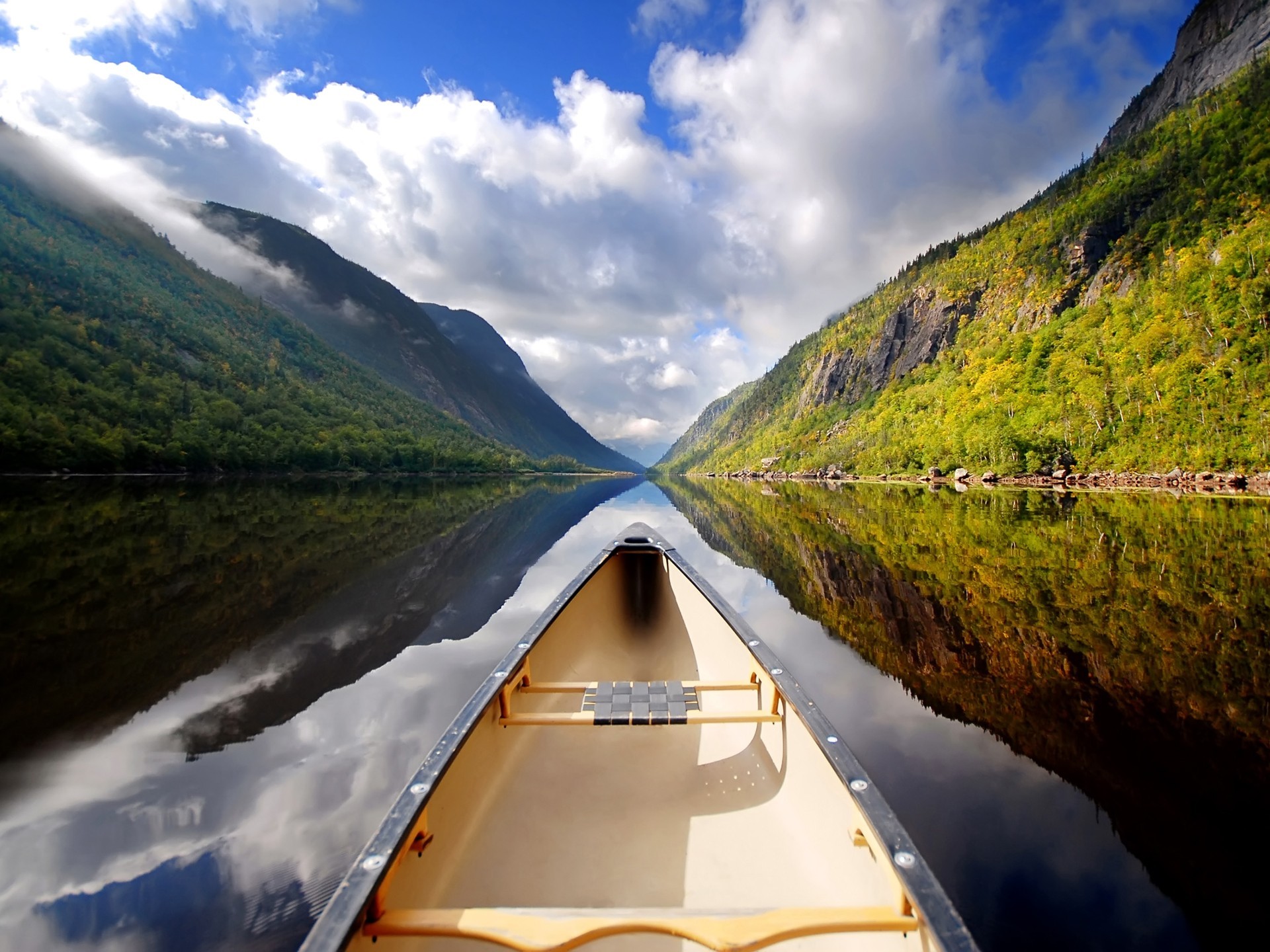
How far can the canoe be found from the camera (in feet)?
7.06

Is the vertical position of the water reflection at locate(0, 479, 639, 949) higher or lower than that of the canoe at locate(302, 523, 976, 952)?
lower

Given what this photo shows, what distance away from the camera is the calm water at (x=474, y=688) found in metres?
3.36

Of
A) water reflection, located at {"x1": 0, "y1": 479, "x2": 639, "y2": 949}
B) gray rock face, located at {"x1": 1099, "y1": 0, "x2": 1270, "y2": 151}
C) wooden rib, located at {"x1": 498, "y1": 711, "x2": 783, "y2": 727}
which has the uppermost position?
gray rock face, located at {"x1": 1099, "y1": 0, "x2": 1270, "y2": 151}

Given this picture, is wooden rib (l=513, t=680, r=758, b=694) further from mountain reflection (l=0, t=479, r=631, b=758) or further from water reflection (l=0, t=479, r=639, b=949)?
mountain reflection (l=0, t=479, r=631, b=758)

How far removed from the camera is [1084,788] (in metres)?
4.34

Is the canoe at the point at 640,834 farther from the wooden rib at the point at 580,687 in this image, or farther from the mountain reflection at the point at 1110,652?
the mountain reflection at the point at 1110,652

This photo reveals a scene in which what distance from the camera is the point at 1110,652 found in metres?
7.26

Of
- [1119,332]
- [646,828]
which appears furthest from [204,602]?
[1119,332]

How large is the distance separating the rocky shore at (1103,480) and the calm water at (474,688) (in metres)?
35.0

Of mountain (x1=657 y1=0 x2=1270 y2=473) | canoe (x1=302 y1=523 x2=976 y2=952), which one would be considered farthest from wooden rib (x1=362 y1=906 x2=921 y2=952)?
mountain (x1=657 y1=0 x2=1270 y2=473)

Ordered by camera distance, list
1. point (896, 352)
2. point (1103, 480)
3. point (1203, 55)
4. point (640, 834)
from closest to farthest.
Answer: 1. point (640, 834)
2. point (1103, 480)
3. point (1203, 55)
4. point (896, 352)

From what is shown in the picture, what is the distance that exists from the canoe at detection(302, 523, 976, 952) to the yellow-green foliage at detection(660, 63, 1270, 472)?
5660cm

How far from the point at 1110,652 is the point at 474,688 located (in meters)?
7.85

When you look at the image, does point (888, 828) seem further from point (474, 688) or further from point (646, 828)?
point (474, 688)
